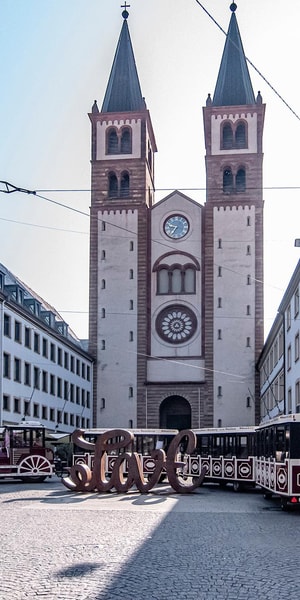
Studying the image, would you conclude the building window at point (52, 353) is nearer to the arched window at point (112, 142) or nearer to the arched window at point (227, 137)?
the arched window at point (112, 142)

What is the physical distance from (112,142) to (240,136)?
10.0m

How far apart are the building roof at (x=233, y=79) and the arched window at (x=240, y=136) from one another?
6.35 ft

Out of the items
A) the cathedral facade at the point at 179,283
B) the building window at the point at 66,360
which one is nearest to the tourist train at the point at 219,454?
the building window at the point at 66,360

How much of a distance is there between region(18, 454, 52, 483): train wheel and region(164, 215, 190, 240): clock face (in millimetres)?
35494

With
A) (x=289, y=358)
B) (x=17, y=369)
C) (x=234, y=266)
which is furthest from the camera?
(x=234, y=266)

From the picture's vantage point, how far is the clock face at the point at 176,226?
68.0 metres

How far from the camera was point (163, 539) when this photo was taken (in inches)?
547

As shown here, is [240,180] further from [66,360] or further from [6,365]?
[6,365]

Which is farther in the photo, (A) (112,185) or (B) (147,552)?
(A) (112,185)

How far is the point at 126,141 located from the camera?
7075 centimetres

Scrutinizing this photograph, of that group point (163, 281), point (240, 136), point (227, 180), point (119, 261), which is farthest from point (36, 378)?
point (240, 136)

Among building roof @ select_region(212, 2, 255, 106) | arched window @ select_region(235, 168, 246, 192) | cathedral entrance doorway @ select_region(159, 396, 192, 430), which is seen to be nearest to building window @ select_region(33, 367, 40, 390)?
cathedral entrance doorway @ select_region(159, 396, 192, 430)

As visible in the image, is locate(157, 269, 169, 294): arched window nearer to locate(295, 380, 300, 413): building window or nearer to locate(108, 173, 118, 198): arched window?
locate(108, 173, 118, 198): arched window

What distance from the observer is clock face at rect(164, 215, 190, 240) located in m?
68.0
